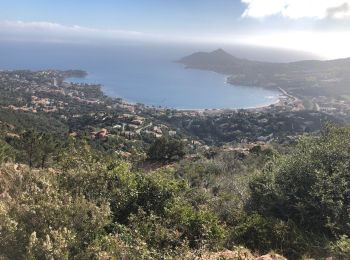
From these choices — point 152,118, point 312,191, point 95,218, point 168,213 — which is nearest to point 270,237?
point 312,191

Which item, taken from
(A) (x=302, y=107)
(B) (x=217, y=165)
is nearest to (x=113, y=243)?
(B) (x=217, y=165)

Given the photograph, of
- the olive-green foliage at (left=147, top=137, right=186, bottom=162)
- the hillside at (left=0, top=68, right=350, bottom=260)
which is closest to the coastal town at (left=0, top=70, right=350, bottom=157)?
the olive-green foliage at (left=147, top=137, right=186, bottom=162)

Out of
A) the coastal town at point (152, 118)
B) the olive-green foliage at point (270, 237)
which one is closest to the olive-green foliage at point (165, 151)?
the coastal town at point (152, 118)

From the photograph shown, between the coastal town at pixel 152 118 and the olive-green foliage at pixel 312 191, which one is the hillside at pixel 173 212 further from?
the coastal town at pixel 152 118

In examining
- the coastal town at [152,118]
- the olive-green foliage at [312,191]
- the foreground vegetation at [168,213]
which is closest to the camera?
the foreground vegetation at [168,213]

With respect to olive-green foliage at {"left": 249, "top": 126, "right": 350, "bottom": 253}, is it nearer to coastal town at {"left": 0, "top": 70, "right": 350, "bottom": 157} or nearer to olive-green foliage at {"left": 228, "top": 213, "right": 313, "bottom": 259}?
olive-green foliage at {"left": 228, "top": 213, "right": 313, "bottom": 259}

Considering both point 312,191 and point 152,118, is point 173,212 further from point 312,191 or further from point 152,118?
point 152,118
